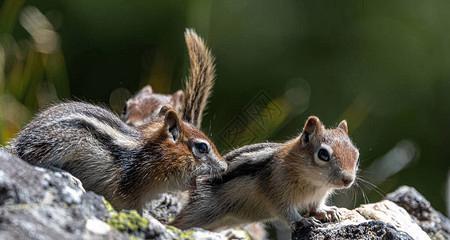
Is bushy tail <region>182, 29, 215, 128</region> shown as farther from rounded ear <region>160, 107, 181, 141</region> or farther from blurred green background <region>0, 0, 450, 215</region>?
blurred green background <region>0, 0, 450, 215</region>

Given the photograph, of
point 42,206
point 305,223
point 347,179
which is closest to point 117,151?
point 305,223

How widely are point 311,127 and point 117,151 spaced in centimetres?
107

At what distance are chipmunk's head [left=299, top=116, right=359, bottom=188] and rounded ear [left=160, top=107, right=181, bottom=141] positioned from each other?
693mm

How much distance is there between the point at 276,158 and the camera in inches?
200

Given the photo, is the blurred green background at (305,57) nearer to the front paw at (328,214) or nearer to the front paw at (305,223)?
the front paw at (328,214)

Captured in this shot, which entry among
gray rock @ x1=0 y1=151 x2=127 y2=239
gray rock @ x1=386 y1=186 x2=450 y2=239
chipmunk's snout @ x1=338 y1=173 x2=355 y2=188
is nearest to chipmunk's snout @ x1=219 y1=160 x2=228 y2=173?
chipmunk's snout @ x1=338 y1=173 x2=355 y2=188

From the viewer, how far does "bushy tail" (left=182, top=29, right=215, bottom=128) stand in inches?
213

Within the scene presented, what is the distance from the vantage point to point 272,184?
5.03 metres

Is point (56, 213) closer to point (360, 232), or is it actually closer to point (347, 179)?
point (360, 232)

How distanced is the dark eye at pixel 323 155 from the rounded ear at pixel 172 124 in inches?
28.5

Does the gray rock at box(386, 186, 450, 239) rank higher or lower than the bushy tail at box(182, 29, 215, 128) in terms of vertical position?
lower

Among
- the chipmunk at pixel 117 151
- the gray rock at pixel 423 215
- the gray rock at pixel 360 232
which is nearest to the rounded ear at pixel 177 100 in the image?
the chipmunk at pixel 117 151

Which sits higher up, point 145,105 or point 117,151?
point 117,151

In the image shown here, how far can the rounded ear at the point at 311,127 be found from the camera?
16.4ft
